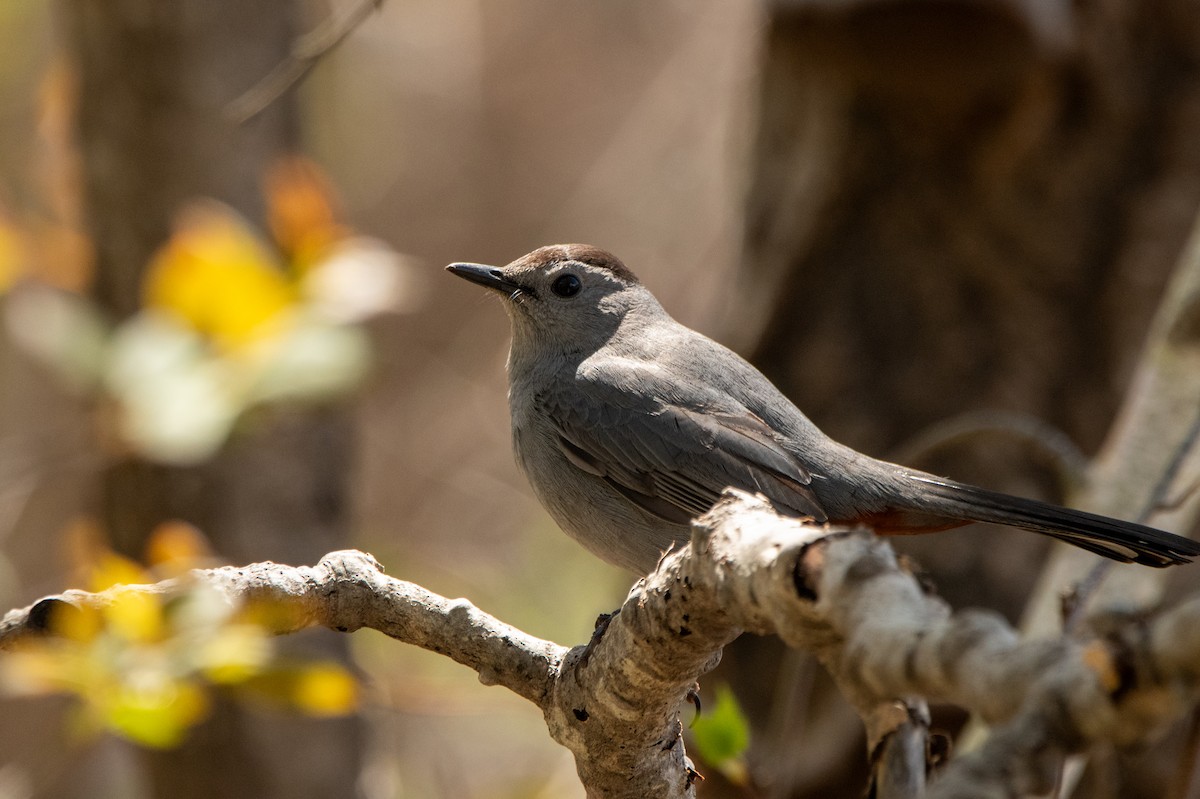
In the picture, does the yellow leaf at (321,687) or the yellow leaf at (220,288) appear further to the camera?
the yellow leaf at (220,288)

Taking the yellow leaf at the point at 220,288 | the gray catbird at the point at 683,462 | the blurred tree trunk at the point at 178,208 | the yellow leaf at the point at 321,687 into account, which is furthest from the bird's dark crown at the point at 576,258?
the yellow leaf at the point at 321,687

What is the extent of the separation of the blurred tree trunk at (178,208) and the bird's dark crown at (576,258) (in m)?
1.14

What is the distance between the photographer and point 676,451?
3244 mm

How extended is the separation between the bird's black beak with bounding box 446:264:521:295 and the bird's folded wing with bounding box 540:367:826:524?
2.07 feet

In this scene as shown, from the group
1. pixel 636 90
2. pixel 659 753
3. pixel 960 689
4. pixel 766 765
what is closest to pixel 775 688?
pixel 766 765

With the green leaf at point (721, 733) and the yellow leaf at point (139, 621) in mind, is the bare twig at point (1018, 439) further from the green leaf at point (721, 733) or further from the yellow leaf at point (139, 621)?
the yellow leaf at point (139, 621)

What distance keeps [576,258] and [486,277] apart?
343 mm

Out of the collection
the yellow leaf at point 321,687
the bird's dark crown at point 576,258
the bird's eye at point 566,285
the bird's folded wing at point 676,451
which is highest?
the bird's dark crown at point 576,258

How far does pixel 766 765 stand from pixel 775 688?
723 millimetres

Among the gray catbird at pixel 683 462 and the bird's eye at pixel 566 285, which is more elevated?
the bird's eye at pixel 566 285

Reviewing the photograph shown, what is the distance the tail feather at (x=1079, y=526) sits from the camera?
2668 mm

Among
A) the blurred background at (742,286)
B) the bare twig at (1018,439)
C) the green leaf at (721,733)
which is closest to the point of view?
the green leaf at (721,733)

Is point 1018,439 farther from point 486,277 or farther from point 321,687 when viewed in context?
point 321,687

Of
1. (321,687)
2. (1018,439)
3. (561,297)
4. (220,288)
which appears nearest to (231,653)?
(321,687)
